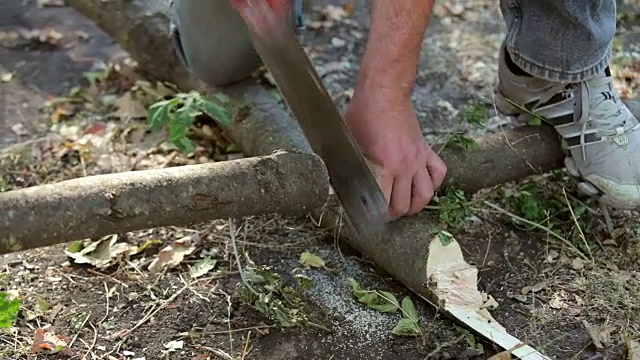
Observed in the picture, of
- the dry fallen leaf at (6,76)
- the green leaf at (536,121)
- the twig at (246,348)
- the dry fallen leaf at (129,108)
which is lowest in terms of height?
the twig at (246,348)

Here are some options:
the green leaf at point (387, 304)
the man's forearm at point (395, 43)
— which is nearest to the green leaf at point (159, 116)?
the man's forearm at point (395, 43)

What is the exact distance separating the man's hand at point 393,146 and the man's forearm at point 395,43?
0.11 feet

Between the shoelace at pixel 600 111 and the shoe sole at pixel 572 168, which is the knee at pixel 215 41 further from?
the shoelace at pixel 600 111

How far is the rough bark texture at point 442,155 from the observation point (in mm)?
1764

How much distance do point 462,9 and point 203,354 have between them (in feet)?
7.17

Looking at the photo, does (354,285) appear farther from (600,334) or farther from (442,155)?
(600,334)

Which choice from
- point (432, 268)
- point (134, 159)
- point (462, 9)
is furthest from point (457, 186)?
point (462, 9)

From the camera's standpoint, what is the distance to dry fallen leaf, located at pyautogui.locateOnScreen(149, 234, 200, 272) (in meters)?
1.89

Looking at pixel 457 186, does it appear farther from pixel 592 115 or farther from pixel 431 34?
pixel 431 34

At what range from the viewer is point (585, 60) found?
6.29 feet

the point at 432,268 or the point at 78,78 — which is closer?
the point at 432,268

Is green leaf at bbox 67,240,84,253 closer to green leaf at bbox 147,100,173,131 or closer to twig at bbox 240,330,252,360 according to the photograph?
green leaf at bbox 147,100,173,131

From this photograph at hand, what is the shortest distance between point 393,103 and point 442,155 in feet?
0.99

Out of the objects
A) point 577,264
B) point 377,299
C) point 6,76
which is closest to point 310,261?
point 377,299
